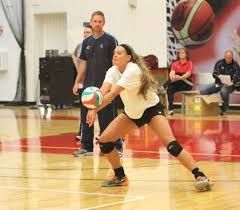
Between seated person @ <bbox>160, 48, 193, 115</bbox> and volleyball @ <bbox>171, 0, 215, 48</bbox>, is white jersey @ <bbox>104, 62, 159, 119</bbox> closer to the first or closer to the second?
seated person @ <bbox>160, 48, 193, 115</bbox>

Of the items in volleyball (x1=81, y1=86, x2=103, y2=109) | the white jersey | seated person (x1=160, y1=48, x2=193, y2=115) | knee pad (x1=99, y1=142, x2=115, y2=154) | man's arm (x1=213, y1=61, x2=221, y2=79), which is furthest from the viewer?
seated person (x1=160, y1=48, x2=193, y2=115)

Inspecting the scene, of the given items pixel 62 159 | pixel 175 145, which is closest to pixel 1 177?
pixel 62 159

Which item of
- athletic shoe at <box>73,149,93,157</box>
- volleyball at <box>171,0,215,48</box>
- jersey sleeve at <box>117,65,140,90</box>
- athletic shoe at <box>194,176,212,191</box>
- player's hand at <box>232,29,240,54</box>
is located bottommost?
athletic shoe at <box>73,149,93,157</box>

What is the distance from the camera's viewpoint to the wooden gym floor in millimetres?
6344

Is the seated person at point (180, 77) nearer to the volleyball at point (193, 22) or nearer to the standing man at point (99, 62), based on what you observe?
the volleyball at point (193, 22)

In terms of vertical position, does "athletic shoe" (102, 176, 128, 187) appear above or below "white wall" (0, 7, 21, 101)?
below

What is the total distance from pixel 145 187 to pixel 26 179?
1.50 meters

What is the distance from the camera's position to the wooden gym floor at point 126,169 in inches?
250

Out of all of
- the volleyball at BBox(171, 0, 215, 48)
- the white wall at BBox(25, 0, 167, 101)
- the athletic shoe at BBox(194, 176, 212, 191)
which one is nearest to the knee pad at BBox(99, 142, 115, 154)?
the athletic shoe at BBox(194, 176, 212, 191)

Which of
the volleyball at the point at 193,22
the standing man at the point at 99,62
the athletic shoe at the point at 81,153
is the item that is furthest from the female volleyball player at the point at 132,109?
the volleyball at the point at 193,22

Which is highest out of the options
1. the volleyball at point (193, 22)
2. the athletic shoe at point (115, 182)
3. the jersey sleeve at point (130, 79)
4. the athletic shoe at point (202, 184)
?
the volleyball at point (193, 22)

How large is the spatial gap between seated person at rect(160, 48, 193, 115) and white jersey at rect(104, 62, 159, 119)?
1126 centimetres

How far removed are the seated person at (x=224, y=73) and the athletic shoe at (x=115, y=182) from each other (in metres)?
11.2

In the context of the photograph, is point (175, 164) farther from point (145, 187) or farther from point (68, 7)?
point (68, 7)
